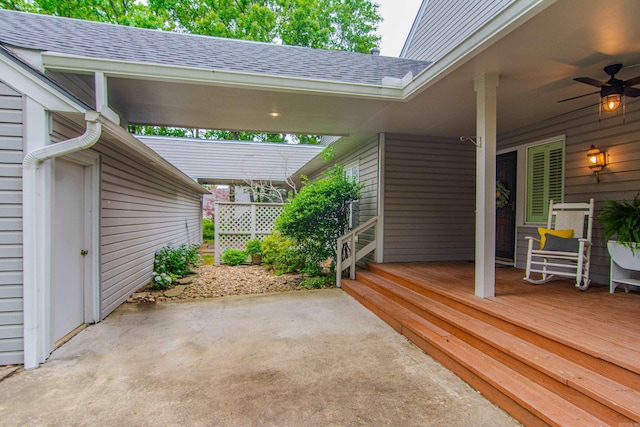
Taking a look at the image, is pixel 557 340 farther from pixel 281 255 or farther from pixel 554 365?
pixel 281 255

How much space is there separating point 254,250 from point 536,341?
6455 mm

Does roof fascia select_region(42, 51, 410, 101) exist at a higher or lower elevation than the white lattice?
higher

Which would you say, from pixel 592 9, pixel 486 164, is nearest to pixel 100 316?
pixel 486 164

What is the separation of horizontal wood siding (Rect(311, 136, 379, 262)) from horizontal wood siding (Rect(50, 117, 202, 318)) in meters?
3.96

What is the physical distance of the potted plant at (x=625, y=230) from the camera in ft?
10.00

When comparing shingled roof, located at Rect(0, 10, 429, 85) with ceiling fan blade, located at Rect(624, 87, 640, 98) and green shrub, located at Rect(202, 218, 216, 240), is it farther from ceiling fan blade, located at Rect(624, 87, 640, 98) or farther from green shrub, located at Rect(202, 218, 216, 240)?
green shrub, located at Rect(202, 218, 216, 240)

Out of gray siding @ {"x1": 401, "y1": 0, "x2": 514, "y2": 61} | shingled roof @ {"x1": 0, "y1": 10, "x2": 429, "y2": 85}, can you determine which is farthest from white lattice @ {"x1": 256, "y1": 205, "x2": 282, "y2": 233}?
gray siding @ {"x1": 401, "y1": 0, "x2": 514, "y2": 61}

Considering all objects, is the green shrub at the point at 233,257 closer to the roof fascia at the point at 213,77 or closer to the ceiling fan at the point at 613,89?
the roof fascia at the point at 213,77

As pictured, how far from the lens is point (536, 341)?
2.29m

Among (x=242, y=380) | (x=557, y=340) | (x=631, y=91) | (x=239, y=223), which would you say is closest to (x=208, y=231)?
(x=239, y=223)

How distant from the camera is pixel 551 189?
4496mm

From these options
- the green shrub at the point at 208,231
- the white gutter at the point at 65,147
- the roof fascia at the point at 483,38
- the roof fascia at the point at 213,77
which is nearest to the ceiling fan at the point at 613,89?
the roof fascia at the point at 483,38

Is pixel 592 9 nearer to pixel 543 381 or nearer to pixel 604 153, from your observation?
pixel 604 153

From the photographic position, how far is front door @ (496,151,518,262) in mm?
5090
